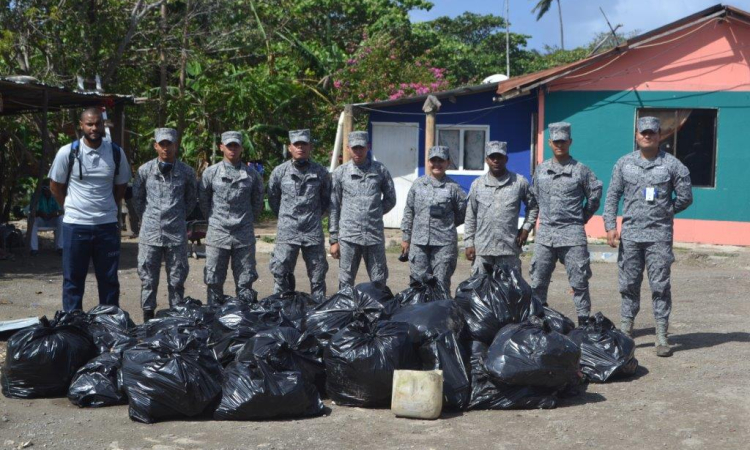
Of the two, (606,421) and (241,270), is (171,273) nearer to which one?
(241,270)

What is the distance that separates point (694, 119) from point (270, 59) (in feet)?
30.5

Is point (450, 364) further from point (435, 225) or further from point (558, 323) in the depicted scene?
point (435, 225)

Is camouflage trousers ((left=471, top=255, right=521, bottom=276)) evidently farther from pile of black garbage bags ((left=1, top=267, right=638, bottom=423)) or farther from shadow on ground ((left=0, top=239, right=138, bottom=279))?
shadow on ground ((left=0, top=239, right=138, bottom=279))

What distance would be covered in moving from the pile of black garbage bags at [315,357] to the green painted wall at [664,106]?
941cm

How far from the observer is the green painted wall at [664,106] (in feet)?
49.1

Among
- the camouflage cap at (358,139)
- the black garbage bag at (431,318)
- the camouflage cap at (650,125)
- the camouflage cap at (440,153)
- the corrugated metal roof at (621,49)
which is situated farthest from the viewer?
the corrugated metal roof at (621,49)

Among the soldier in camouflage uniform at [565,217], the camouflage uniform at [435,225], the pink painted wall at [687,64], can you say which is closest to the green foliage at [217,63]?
the pink painted wall at [687,64]

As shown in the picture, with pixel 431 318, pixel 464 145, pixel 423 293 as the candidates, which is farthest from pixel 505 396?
pixel 464 145

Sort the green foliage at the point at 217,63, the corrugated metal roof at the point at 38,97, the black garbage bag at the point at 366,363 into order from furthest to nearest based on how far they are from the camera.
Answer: the green foliage at the point at 217,63, the corrugated metal roof at the point at 38,97, the black garbage bag at the point at 366,363

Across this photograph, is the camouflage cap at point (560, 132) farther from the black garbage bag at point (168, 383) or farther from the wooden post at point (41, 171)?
the wooden post at point (41, 171)

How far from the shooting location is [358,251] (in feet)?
26.1

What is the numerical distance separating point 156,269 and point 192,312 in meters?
1.09

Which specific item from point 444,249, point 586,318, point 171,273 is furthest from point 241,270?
point 586,318

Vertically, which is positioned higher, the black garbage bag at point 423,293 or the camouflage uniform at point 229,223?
the camouflage uniform at point 229,223
